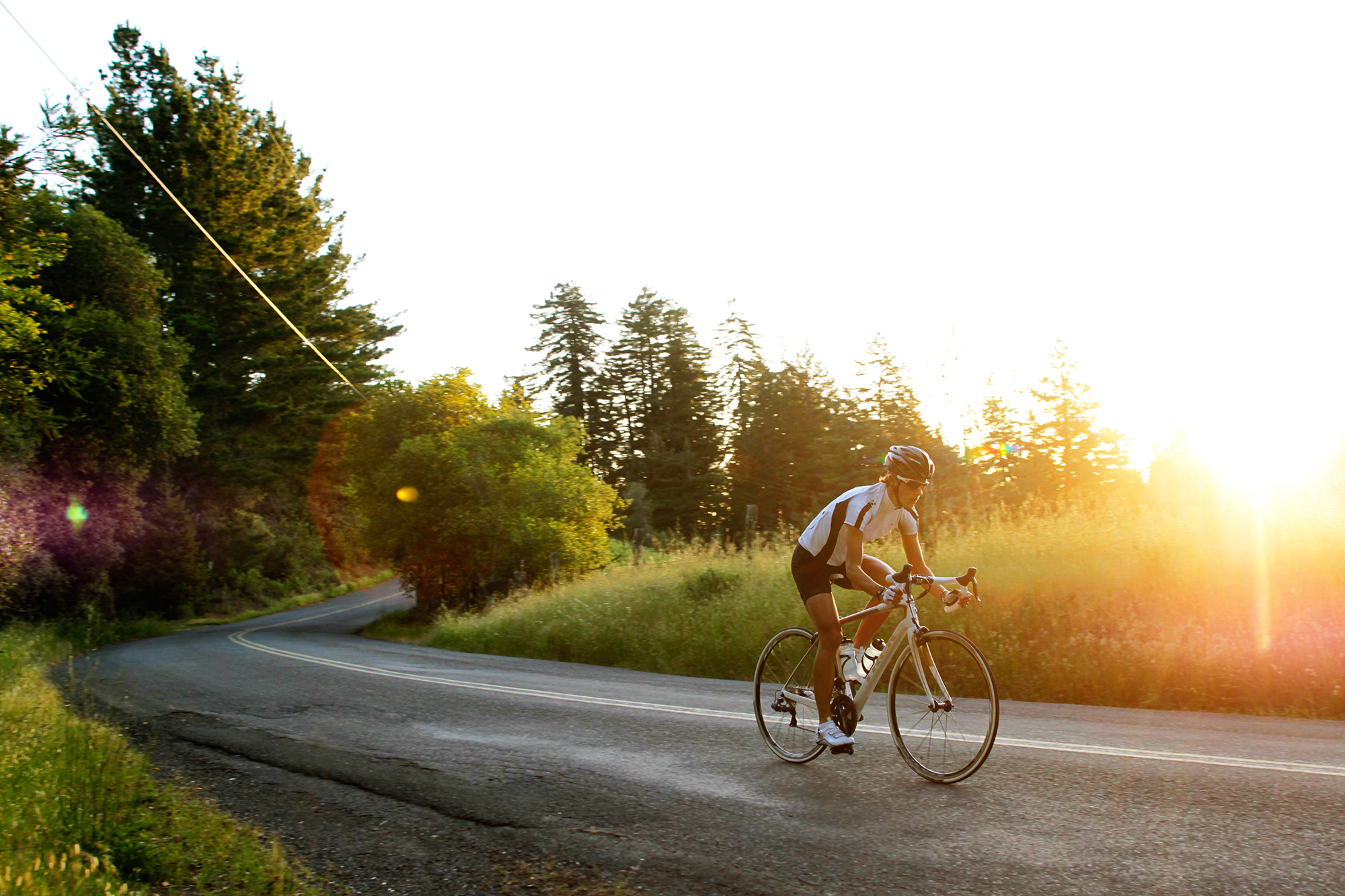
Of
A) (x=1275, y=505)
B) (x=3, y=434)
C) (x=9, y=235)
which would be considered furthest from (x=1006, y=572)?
(x=3, y=434)

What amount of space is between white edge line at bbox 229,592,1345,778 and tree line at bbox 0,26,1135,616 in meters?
7.00

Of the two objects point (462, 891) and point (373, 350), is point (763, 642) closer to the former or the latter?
point (462, 891)

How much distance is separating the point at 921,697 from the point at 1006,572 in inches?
244

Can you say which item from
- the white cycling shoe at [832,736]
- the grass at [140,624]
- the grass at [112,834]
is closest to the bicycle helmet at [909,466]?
the white cycling shoe at [832,736]

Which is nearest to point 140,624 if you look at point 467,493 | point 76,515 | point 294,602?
point 76,515

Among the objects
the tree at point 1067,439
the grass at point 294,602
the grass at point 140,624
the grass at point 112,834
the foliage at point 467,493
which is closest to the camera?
the grass at point 112,834

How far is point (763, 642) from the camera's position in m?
11.6

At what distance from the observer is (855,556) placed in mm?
5406

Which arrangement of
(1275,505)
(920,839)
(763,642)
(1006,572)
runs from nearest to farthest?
(920,839)
(1275,505)
(1006,572)
(763,642)

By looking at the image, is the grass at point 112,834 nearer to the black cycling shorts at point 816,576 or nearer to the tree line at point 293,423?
the black cycling shorts at point 816,576

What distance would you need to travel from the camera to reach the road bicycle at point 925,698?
500 centimetres

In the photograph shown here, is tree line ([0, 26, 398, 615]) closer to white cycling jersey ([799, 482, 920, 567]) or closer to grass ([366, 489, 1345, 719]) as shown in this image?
grass ([366, 489, 1345, 719])

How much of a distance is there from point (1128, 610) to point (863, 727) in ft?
14.2

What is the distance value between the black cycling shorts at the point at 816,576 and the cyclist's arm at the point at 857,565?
22 centimetres
